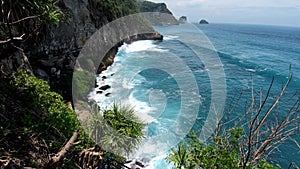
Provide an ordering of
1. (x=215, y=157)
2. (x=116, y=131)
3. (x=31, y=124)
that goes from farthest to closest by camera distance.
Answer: (x=116, y=131), (x=31, y=124), (x=215, y=157)

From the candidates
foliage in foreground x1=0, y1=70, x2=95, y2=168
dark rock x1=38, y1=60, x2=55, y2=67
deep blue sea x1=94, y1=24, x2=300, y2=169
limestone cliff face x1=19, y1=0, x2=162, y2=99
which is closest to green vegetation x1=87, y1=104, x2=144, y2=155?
deep blue sea x1=94, y1=24, x2=300, y2=169

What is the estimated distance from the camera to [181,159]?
4.14 m

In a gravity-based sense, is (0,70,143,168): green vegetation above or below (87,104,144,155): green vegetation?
above

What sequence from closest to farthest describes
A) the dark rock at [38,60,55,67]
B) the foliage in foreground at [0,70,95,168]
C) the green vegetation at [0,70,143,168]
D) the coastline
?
the foliage in foreground at [0,70,95,168] → the green vegetation at [0,70,143,168] → the dark rock at [38,60,55,67] → the coastline

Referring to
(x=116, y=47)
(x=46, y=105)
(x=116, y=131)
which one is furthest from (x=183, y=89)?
(x=46, y=105)

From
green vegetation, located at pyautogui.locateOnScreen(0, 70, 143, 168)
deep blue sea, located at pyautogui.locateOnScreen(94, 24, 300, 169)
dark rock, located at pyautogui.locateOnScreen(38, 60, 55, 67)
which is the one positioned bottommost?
deep blue sea, located at pyautogui.locateOnScreen(94, 24, 300, 169)

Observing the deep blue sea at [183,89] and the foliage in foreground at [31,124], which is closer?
the foliage in foreground at [31,124]

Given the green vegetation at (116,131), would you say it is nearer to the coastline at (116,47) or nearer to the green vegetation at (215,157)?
the green vegetation at (215,157)

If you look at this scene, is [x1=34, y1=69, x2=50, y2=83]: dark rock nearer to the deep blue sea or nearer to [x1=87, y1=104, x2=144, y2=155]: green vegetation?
the deep blue sea

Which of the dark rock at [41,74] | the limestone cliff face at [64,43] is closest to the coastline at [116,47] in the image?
the limestone cliff face at [64,43]

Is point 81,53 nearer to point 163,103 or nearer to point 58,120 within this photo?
point 163,103

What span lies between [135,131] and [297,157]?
943 centimetres

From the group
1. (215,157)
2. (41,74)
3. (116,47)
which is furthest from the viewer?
(116,47)

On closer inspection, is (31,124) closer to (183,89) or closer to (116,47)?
(183,89)
